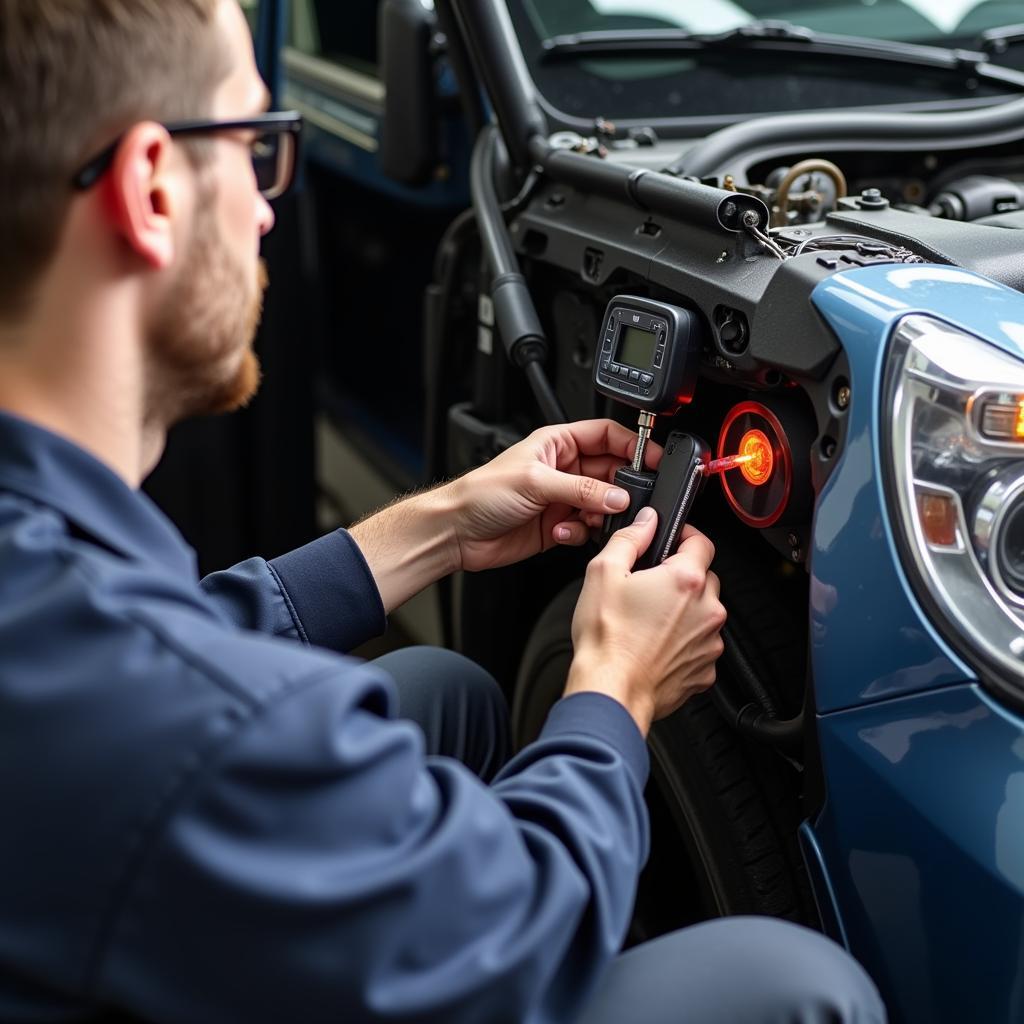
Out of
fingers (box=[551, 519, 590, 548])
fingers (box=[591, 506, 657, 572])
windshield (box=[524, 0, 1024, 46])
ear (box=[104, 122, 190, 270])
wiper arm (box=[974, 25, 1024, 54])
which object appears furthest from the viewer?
wiper arm (box=[974, 25, 1024, 54])

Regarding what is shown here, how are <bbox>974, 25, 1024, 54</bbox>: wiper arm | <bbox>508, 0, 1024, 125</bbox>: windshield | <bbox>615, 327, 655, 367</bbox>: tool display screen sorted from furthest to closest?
1. <bbox>974, 25, 1024, 54</bbox>: wiper arm
2. <bbox>508, 0, 1024, 125</bbox>: windshield
3. <bbox>615, 327, 655, 367</bbox>: tool display screen

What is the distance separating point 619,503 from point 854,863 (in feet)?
1.41

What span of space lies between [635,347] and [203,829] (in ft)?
2.54

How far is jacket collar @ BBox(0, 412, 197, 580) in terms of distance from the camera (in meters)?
0.88

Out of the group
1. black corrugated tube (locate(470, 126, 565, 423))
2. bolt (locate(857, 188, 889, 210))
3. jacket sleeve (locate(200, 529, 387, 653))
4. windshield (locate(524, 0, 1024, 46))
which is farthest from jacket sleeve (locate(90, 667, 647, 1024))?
windshield (locate(524, 0, 1024, 46))

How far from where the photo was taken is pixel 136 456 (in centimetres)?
100

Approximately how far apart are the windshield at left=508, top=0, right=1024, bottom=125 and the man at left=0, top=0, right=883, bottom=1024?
3.42 feet

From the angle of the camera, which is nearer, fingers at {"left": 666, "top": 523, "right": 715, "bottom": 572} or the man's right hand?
the man's right hand

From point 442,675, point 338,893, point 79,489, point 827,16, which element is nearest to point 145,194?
point 79,489

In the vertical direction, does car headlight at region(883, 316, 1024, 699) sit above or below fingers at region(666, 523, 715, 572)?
above

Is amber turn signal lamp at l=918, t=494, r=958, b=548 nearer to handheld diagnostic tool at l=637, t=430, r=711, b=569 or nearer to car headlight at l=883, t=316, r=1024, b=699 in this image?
car headlight at l=883, t=316, r=1024, b=699

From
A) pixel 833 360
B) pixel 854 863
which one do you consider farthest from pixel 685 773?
pixel 833 360

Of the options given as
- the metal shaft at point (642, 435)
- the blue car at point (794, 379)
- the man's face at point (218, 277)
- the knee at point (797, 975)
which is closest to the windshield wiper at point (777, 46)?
the blue car at point (794, 379)

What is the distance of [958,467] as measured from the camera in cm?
112
